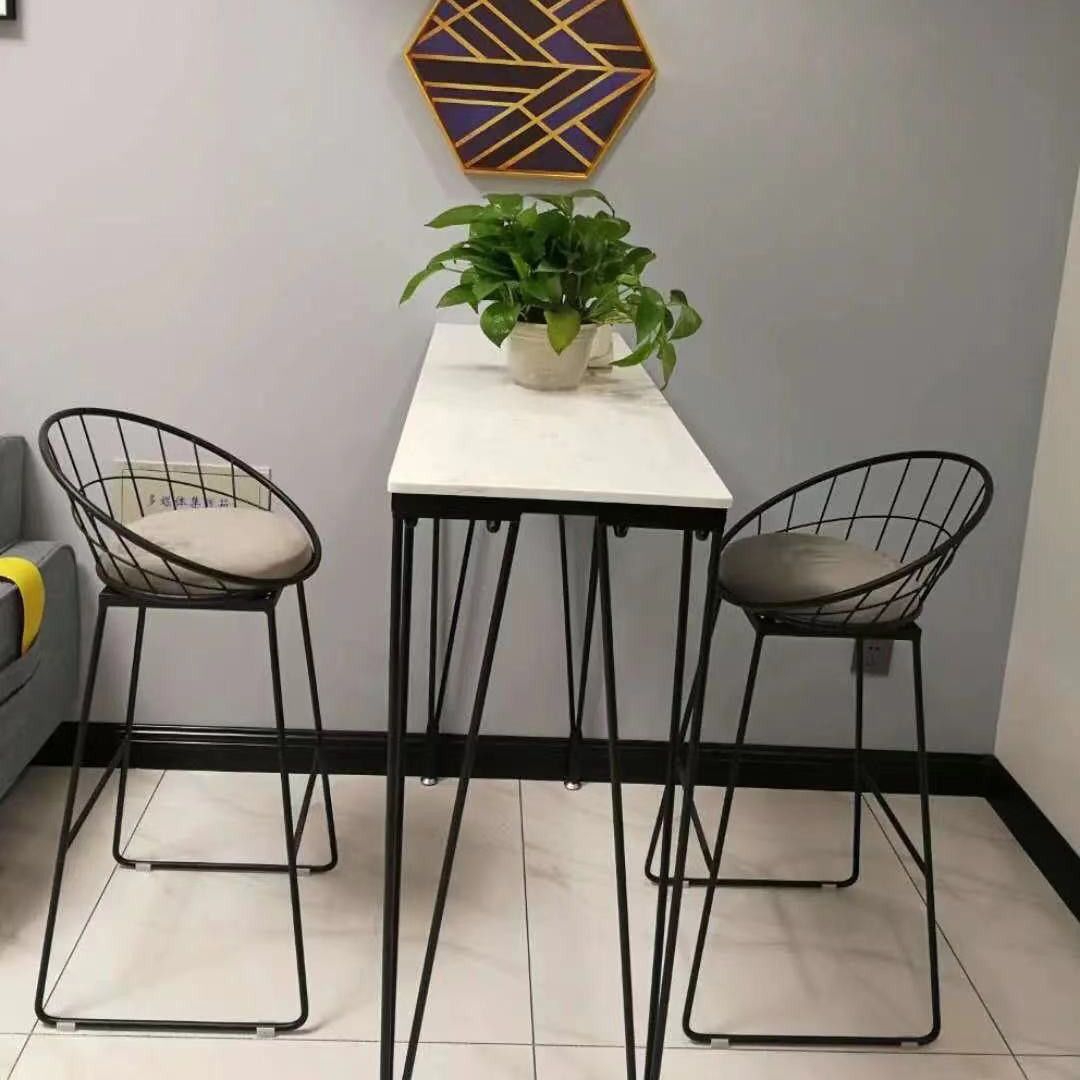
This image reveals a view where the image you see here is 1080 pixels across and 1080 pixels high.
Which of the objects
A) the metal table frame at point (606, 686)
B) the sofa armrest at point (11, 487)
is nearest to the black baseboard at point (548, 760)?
the sofa armrest at point (11, 487)

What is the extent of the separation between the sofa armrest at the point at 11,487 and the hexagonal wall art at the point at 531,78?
107cm

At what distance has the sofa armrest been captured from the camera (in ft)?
8.26

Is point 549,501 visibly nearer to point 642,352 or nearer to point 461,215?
point 642,352

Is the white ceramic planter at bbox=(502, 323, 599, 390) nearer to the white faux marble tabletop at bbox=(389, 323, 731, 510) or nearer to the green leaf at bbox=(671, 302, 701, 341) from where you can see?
the white faux marble tabletop at bbox=(389, 323, 731, 510)

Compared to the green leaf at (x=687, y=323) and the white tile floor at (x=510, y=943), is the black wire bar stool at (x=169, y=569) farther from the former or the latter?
the green leaf at (x=687, y=323)

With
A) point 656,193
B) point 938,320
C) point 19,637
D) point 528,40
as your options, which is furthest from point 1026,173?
point 19,637

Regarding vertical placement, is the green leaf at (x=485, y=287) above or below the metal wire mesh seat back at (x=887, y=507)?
above

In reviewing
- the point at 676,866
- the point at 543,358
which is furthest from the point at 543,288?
the point at 676,866

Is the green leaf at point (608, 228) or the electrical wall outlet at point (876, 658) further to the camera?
the electrical wall outlet at point (876, 658)

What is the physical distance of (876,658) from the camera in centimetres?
283

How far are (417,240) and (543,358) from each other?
26.0 inches

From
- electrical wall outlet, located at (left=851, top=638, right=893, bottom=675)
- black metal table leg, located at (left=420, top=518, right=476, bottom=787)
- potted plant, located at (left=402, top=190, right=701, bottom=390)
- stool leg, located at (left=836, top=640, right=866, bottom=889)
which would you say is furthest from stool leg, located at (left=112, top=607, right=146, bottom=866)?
electrical wall outlet, located at (left=851, top=638, right=893, bottom=675)

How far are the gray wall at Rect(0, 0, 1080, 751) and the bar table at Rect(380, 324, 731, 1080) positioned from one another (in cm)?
66

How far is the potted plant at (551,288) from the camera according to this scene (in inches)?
76.5
